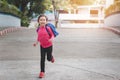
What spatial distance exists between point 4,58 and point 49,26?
3161 mm

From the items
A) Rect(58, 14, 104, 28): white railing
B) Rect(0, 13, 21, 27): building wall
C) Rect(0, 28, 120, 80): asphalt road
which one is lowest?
Rect(58, 14, 104, 28): white railing

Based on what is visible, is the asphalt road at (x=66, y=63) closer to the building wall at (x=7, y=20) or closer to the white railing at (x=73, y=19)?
the building wall at (x=7, y=20)

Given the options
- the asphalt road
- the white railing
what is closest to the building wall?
the asphalt road

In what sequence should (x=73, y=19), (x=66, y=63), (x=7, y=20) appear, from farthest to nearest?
(x=73, y=19)
(x=7, y=20)
(x=66, y=63)

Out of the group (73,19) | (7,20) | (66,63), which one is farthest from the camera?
(73,19)

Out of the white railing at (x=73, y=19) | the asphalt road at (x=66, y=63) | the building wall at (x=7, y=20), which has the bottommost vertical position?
the white railing at (x=73, y=19)

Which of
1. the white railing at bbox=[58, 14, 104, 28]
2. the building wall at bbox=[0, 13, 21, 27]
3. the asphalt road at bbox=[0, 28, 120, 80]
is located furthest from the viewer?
the white railing at bbox=[58, 14, 104, 28]

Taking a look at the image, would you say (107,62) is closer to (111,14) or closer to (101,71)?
(101,71)

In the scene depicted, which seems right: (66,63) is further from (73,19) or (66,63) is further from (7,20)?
(73,19)

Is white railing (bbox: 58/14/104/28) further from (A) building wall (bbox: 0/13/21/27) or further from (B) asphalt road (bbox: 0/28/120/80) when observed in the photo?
(B) asphalt road (bbox: 0/28/120/80)

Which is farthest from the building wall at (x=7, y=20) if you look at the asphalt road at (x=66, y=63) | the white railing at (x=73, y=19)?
the white railing at (x=73, y=19)

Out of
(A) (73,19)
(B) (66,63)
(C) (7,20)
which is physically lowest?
(A) (73,19)

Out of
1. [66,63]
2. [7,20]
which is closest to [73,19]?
[7,20]

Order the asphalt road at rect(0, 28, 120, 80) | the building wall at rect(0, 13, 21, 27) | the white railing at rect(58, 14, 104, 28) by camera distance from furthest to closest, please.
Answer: the white railing at rect(58, 14, 104, 28) → the building wall at rect(0, 13, 21, 27) → the asphalt road at rect(0, 28, 120, 80)
